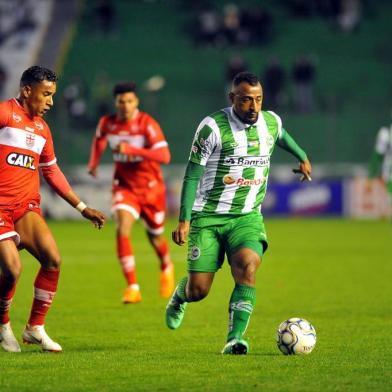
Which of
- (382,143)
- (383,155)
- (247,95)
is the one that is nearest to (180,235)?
Answer: (247,95)

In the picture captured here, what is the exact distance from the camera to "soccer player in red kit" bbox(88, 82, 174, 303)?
44.0 feet

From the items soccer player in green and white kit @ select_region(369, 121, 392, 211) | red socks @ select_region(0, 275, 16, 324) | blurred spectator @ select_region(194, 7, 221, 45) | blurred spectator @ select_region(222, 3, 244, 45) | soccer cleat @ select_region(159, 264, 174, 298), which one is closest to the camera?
red socks @ select_region(0, 275, 16, 324)

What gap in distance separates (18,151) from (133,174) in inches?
208

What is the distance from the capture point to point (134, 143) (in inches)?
541

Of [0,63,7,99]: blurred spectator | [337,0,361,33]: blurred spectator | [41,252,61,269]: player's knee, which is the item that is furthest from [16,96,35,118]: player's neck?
[337,0,361,33]: blurred spectator

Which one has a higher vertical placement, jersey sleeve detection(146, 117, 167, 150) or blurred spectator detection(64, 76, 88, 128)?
blurred spectator detection(64, 76, 88, 128)

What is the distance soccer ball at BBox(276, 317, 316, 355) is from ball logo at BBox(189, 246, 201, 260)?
0.86 m

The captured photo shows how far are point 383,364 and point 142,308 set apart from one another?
5.03 m

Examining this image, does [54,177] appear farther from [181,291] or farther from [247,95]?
[247,95]

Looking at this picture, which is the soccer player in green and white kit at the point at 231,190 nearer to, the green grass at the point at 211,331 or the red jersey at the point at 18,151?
the green grass at the point at 211,331

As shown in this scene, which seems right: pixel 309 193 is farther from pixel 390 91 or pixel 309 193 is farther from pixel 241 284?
pixel 241 284

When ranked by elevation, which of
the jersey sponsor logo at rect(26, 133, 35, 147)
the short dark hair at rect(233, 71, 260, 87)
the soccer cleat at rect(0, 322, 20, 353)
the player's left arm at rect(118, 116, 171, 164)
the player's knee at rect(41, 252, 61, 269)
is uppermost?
the player's left arm at rect(118, 116, 171, 164)

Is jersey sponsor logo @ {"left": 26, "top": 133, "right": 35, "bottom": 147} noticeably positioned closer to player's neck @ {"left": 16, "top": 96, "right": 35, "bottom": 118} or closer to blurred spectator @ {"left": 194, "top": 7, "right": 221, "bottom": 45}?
player's neck @ {"left": 16, "top": 96, "right": 35, "bottom": 118}

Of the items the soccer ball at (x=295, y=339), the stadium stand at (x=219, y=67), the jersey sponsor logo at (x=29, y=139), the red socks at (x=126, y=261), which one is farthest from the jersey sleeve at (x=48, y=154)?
the stadium stand at (x=219, y=67)
